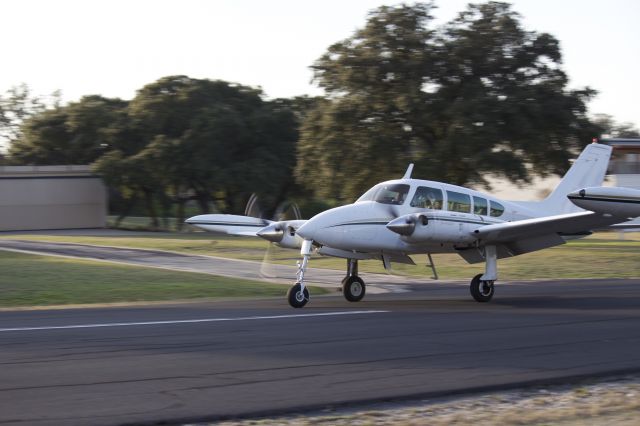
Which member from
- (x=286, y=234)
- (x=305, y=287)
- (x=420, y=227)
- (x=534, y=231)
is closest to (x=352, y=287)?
(x=305, y=287)

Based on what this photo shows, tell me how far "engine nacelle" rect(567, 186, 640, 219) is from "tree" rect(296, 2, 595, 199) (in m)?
20.0

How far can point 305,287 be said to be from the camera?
58.7ft

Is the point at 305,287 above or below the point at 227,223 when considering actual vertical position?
below

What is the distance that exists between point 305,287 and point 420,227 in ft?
8.91

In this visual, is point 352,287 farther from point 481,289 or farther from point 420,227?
point 481,289

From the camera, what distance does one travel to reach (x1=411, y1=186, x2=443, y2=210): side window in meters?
18.5

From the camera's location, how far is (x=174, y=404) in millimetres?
8219

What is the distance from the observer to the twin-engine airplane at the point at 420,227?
57.9ft

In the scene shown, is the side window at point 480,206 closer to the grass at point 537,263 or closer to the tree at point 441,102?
the grass at point 537,263

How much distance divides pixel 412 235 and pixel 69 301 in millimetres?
8794

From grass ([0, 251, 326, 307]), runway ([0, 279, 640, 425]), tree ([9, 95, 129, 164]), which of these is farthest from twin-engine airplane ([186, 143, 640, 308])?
Result: tree ([9, 95, 129, 164])

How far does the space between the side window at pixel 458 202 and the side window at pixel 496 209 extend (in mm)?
840

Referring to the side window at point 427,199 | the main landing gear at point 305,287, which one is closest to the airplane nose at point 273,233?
the main landing gear at point 305,287

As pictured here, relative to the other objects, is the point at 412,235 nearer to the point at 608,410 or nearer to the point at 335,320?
the point at 335,320
